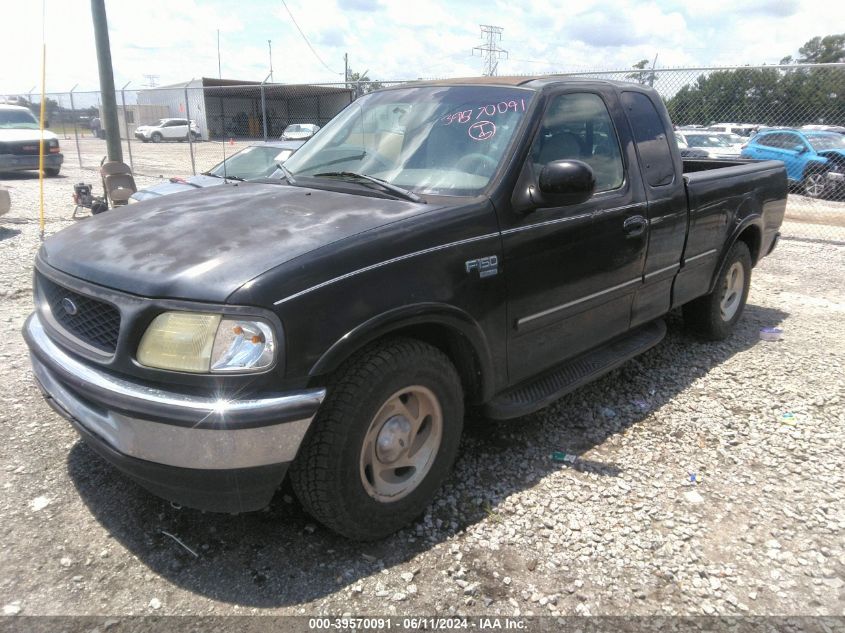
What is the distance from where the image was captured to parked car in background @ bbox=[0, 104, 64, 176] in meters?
15.4

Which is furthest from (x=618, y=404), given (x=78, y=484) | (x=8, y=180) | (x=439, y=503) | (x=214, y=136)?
(x=214, y=136)

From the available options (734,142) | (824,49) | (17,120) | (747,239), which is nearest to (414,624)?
(747,239)

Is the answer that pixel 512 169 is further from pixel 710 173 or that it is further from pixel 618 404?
pixel 710 173

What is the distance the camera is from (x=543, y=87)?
11.3ft

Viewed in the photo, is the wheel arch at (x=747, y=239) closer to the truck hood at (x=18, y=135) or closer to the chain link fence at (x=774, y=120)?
the chain link fence at (x=774, y=120)

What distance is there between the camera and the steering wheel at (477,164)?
3.09 meters

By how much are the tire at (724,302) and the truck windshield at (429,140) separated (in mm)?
2683

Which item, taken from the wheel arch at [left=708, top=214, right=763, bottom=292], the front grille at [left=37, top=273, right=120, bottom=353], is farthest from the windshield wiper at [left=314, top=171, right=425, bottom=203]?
the wheel arch at [left=708, top=214, right=763, bottom=292]

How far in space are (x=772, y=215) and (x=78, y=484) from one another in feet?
18.4

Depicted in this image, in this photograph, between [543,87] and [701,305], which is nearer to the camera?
[543,87]

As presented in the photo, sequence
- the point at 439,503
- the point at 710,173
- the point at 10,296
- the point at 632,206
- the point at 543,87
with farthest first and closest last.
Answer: the point at 10,296, the point at 710,173, the point at 632,206, the point at 543,87, the point at 439,503

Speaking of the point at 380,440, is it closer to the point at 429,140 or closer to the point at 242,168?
the point at 429,140

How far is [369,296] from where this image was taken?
7.94 ft

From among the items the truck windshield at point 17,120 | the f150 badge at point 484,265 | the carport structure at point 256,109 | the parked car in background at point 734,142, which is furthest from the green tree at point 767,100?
the carport structure at point 256,109
